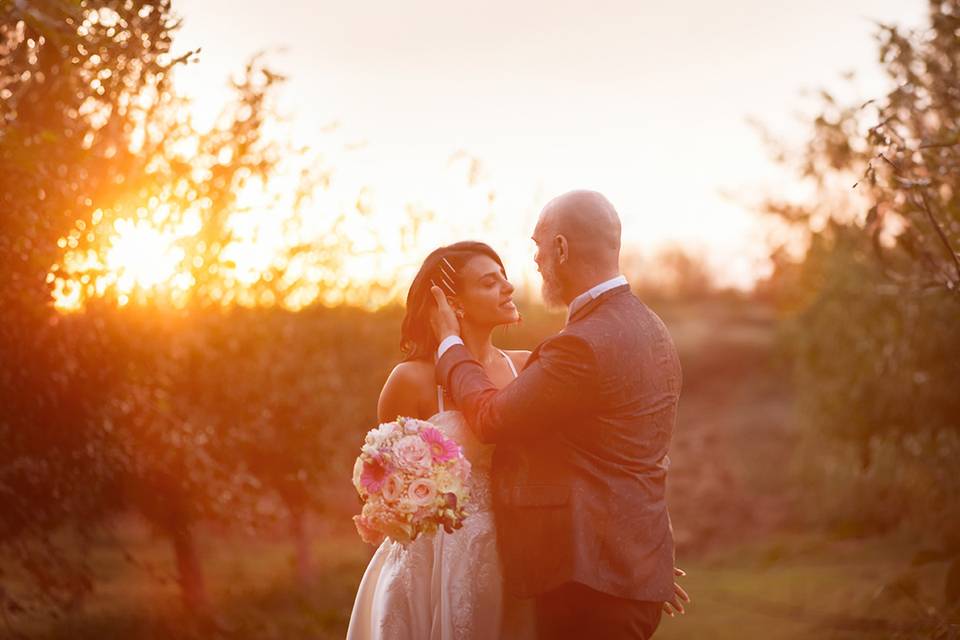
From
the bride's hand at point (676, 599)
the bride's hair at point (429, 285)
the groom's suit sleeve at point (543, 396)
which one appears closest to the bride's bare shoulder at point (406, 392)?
the bride's hair at point (429, 285)

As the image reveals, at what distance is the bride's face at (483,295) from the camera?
5.61 metres

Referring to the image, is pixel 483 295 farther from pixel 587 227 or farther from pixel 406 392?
pixel 587 227

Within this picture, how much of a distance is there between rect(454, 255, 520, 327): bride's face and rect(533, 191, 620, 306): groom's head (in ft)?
1.65

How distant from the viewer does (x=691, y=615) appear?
1653 cm

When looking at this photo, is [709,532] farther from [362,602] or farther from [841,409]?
[362,602]

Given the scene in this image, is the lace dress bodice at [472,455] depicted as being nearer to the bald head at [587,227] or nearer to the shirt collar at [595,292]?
the shirt collar at [595,292]

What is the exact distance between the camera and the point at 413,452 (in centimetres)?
504

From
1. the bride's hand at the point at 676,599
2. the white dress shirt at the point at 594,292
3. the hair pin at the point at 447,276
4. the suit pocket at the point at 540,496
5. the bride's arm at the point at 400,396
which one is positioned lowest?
the bride's hand at the point at 676,599

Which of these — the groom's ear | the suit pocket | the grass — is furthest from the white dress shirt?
the grass

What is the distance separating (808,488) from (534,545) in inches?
767

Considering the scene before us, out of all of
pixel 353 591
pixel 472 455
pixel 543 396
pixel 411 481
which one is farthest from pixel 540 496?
pixel 353 591

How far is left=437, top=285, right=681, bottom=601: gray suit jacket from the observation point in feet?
15.9

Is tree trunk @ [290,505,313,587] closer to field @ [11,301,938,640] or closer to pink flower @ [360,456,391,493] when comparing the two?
field @ [11,301,938,640]

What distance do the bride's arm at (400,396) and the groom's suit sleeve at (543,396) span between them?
653 mm
